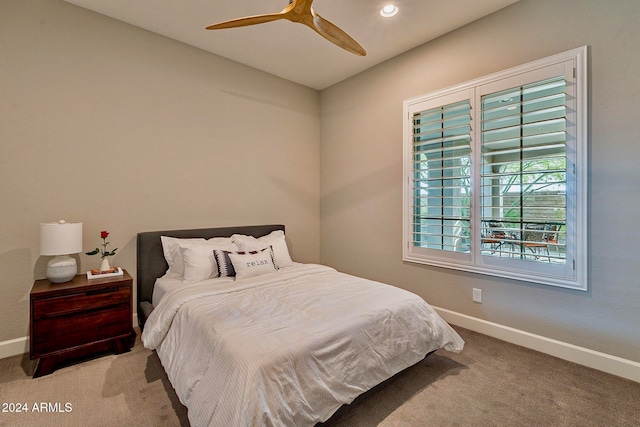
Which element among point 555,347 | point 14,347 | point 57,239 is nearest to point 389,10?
point 555,347

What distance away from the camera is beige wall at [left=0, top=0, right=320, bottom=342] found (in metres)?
2.45

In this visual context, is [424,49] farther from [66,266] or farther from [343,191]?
[66,266]

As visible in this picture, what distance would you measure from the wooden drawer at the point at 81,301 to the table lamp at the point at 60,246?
9.9 inches

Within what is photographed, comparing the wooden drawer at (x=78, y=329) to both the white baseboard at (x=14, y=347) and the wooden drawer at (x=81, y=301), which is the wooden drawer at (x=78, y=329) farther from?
the white baseboard at (x=14, y=347)

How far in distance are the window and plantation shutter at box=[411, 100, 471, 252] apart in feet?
0.03

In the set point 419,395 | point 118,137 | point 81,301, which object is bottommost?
point 419,395

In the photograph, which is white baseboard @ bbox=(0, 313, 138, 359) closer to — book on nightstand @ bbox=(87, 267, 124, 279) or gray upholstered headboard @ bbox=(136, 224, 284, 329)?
book on nightstand @ bbox=(87, 267, 124, 279)

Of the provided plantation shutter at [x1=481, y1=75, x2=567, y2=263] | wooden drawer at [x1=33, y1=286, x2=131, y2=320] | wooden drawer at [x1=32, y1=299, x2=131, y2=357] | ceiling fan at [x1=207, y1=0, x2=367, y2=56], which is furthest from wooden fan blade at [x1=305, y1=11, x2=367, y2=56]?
wooden drawer at [x1=32, y1=299, x2=131, y2=357]

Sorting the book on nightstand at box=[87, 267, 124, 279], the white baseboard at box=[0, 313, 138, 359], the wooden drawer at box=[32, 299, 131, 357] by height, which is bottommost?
the white baseboard at box=[0, 313, 138, 359]

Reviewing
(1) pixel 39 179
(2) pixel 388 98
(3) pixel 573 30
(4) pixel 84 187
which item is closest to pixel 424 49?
(2) pixel 388 98

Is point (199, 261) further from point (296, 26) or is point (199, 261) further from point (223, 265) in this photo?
point (296, 26)

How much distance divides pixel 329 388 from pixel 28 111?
10.5 ft

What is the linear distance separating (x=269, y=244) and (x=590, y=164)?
2934 millimetres

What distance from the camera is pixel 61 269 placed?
2.38 metres
